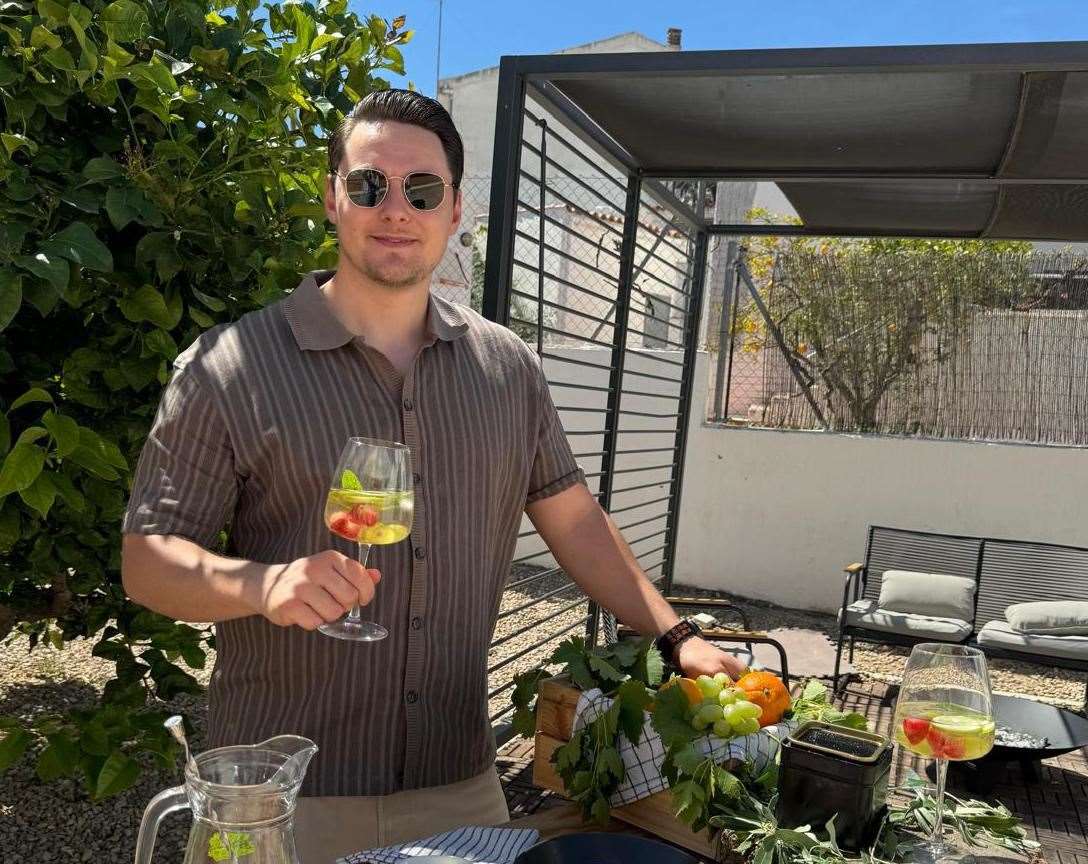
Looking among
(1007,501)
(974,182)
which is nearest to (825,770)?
(974,182)

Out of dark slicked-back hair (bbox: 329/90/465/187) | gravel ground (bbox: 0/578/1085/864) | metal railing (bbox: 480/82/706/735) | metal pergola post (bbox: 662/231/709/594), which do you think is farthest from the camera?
metal pergola post (bbox: 662/231/709/594)

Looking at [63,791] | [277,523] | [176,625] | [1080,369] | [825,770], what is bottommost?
[63,791]

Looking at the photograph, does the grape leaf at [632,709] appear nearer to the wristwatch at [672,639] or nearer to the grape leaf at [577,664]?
the grape leaf at [577,664]

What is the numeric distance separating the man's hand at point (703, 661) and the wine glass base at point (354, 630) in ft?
1.66

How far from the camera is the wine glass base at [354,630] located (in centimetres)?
145

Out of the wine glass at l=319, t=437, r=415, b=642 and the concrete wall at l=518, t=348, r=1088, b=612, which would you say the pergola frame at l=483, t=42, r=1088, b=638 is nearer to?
the wine glass at l=319, t=437, r=415, b=642

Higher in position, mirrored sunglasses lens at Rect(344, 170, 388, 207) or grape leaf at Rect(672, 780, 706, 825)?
mirrored sunglasses lens at Rect(344, 170, 388, 207)

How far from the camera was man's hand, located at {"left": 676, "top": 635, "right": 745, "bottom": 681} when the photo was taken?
5.46ft

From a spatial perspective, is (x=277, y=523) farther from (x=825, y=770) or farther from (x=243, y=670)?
(x=825, y=770)

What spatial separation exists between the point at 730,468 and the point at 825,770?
6.68m

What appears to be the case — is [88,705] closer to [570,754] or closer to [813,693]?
[570,754]

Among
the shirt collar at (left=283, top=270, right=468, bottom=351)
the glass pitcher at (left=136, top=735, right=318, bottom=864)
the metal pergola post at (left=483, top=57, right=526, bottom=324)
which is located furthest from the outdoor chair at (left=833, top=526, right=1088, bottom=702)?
the glass pitcher at (left=136, top=735, right=318, bottom=864)

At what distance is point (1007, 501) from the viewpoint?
23.4ft

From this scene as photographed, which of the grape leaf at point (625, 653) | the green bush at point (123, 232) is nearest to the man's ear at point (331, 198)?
the green bush at point (123, 232)
